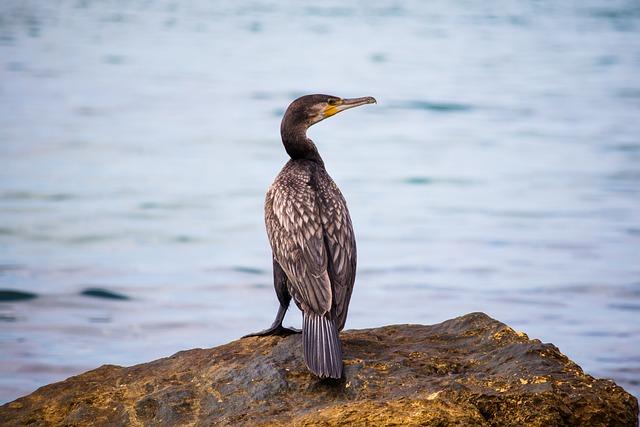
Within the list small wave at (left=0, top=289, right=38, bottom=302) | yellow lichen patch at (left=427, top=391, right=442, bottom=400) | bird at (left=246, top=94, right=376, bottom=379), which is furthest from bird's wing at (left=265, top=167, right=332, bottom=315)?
small wave at (left=0, top=289, right=38, bottom=302)

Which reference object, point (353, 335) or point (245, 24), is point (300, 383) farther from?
point (245, 24)

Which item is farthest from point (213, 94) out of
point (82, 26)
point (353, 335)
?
point (353, 335)

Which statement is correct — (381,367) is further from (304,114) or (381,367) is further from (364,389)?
(304,114)

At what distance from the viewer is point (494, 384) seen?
568 centimetres

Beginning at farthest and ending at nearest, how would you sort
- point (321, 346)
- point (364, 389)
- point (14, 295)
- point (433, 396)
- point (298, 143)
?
point (14, 295) < point (298, 143) < point (321, 346) < point (364, 389) < point (433, 396)

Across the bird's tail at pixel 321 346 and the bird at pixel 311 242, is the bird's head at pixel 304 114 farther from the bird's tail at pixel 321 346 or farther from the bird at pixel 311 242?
the bird's tail at pixel 321 346

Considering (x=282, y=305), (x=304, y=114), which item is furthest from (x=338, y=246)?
(x=304, y=114)

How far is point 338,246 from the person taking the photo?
6609 mm

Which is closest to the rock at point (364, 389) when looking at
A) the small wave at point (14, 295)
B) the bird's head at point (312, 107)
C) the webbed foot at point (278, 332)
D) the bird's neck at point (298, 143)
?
the webbed foot at point (278, 332)

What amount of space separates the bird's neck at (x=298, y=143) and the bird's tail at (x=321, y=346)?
4.35 ft

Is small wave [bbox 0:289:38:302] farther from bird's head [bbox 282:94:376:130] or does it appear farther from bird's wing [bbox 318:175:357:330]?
bird's wing [bbox 318:175:357:330]

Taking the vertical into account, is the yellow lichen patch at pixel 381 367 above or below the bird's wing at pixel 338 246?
below

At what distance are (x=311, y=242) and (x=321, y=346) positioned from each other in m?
0.81

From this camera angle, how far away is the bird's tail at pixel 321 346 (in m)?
5.79
